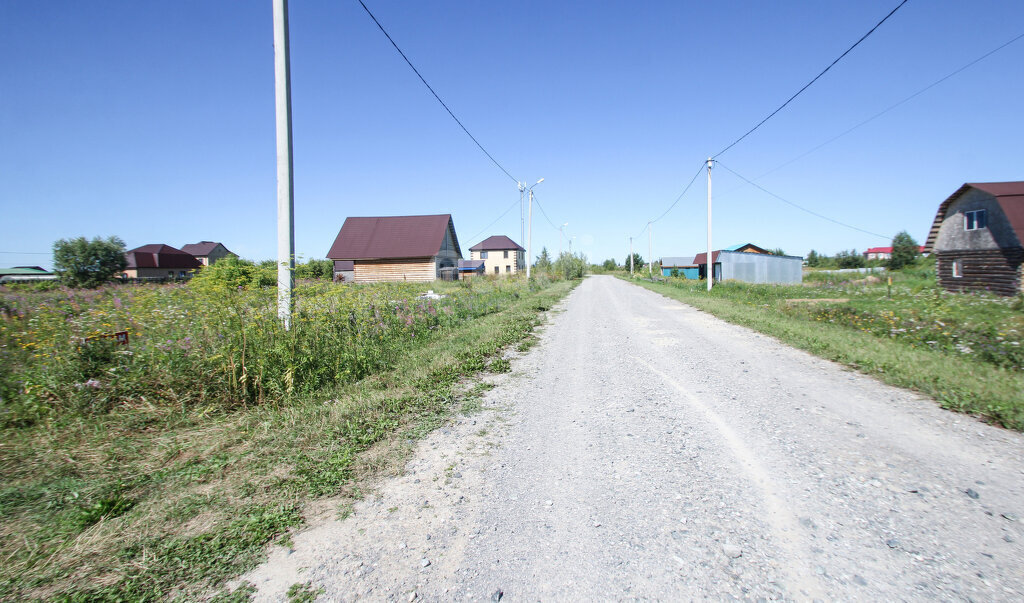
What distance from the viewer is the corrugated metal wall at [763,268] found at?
1510 inches

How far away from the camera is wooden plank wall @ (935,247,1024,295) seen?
69.1 ft

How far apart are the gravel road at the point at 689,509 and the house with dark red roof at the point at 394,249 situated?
32.3 m

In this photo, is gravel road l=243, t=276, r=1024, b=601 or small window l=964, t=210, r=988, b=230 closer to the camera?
gravel road l=243, t=276, r=1024, b=601

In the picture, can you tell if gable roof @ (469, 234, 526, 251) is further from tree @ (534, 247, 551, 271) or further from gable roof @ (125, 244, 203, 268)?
gable roof @ (125, 244, 203, 268)

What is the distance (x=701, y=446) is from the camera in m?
3.94

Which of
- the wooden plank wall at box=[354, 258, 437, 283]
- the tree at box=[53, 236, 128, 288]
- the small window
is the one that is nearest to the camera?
the small window

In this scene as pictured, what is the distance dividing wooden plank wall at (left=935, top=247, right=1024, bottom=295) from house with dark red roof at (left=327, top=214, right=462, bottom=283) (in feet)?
112

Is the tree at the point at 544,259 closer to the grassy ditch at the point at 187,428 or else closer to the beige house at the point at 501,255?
the beige house at the point at 501,255

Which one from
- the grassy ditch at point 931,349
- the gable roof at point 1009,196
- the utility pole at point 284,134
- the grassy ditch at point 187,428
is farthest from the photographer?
the gable roof at point 1009,196

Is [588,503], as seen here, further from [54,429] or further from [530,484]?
[54,429]

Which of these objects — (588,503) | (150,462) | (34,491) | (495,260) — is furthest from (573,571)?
(495,260)

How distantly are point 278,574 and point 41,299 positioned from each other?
939cm

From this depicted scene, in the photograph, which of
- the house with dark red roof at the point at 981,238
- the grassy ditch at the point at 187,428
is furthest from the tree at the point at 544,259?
the grassy ditch at the point at 187,428

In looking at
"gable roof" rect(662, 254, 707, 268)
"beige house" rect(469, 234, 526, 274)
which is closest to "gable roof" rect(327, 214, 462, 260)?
"beige house" rect(469, 234, 526, 274)
